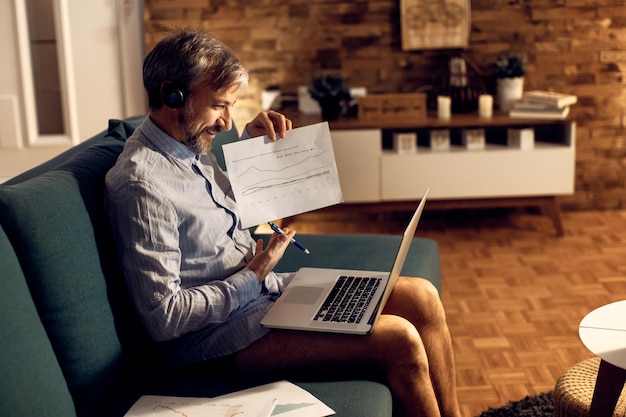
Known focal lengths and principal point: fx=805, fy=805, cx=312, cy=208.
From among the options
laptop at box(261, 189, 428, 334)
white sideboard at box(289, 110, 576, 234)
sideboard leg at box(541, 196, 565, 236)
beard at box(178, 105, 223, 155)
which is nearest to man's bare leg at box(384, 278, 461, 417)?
laptop at box(261, 189, 428, 334)

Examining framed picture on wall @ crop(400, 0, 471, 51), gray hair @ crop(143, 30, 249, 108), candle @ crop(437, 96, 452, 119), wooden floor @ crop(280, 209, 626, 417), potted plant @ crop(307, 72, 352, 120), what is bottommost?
wooden floor @ crop(280, 209, 626, 417)

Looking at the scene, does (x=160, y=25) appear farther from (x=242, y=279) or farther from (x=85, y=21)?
(x=242, y=279)

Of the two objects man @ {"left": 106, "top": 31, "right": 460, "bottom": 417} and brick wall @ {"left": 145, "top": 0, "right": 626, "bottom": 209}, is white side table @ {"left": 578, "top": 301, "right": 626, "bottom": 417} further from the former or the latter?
brick wall @ {"left": 145, "top": 0, "right": 626, "bottom": 209}

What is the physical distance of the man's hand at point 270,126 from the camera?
1.87 metres

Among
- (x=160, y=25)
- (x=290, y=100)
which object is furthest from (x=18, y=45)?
(x=290, y=100)

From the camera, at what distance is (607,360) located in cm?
162

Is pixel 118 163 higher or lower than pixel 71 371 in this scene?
higher

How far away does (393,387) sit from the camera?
170cm

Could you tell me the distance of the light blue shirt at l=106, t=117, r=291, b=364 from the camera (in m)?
1.58

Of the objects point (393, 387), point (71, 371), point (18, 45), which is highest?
point (18, 45)

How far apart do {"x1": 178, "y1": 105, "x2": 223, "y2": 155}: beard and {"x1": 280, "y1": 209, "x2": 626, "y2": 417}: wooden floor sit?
1.10 metres

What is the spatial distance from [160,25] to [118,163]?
2.44 meters

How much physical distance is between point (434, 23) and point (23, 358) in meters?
3.11

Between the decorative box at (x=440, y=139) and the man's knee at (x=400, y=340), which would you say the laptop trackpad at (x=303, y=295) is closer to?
the man's knee at (x=400, y=340)
